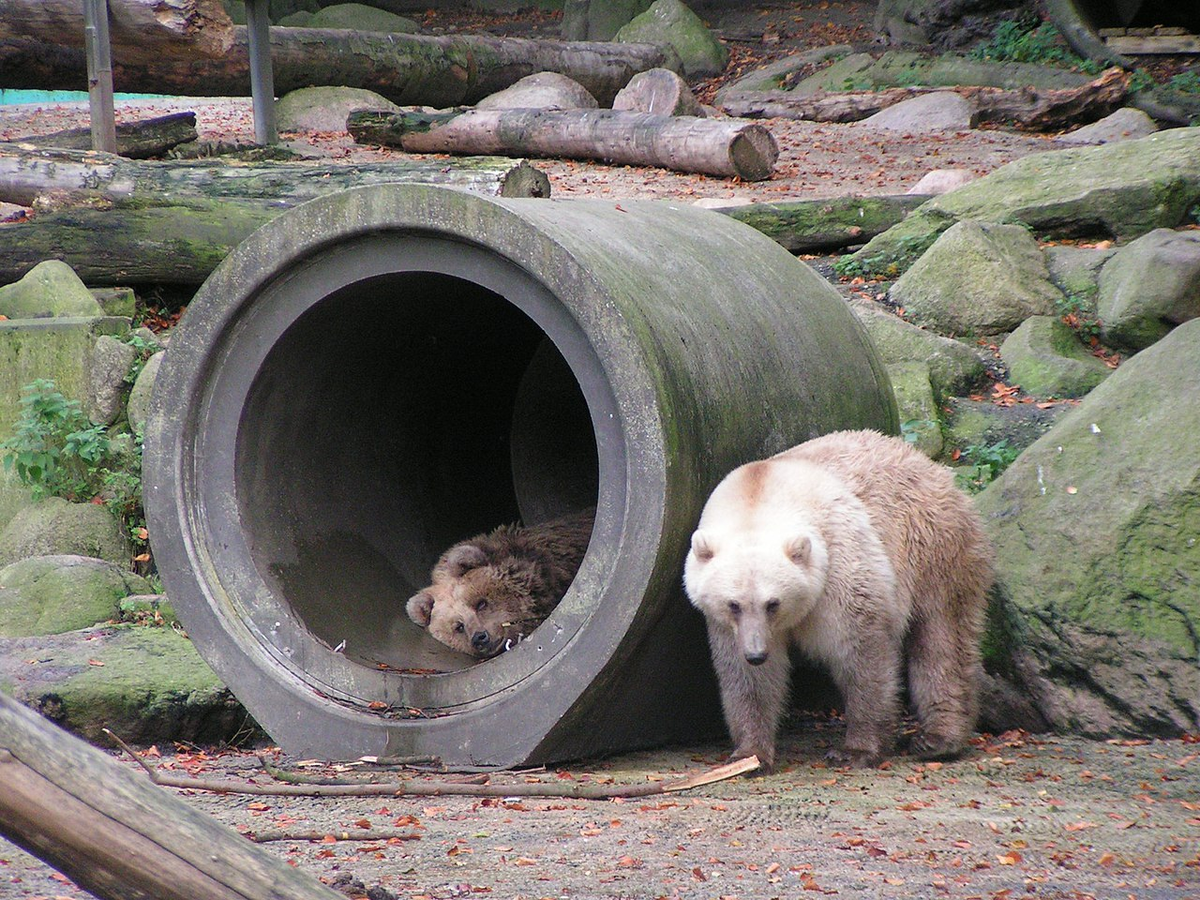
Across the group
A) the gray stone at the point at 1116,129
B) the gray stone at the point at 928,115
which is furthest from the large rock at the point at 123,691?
the gray stone at the point at 928,115

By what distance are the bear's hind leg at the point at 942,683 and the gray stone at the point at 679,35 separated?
54.7 ft

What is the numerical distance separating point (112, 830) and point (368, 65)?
1442cm

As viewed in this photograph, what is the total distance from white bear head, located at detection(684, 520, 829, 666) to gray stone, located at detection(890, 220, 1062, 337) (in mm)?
4519

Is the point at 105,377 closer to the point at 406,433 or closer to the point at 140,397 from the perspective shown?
the point at 140,397

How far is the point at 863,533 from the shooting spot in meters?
4.41

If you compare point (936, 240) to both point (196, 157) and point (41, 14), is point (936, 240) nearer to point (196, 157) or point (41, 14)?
point (196, 157)

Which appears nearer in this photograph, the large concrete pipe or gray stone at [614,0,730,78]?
the large concrete pipe

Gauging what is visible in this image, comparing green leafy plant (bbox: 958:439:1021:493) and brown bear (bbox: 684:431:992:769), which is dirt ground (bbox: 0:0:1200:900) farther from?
green leafy plant (bbox: 958:439:1021:493)

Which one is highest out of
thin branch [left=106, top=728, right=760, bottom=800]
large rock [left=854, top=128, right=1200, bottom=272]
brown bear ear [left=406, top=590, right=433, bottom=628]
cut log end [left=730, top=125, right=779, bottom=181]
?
cut log end [left=730, top=125, right=779, bottom=181]

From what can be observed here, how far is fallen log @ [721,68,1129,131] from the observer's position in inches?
581

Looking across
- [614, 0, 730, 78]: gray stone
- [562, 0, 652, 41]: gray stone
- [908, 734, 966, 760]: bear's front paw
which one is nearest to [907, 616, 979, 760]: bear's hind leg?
[908, 734, 966, 760]: bear's front paw

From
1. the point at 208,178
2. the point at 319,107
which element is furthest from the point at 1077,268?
the point at 319,107

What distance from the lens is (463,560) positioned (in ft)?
17.7

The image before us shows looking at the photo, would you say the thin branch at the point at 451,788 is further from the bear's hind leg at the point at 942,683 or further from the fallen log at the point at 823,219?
the fallen log at the point at 823,219
